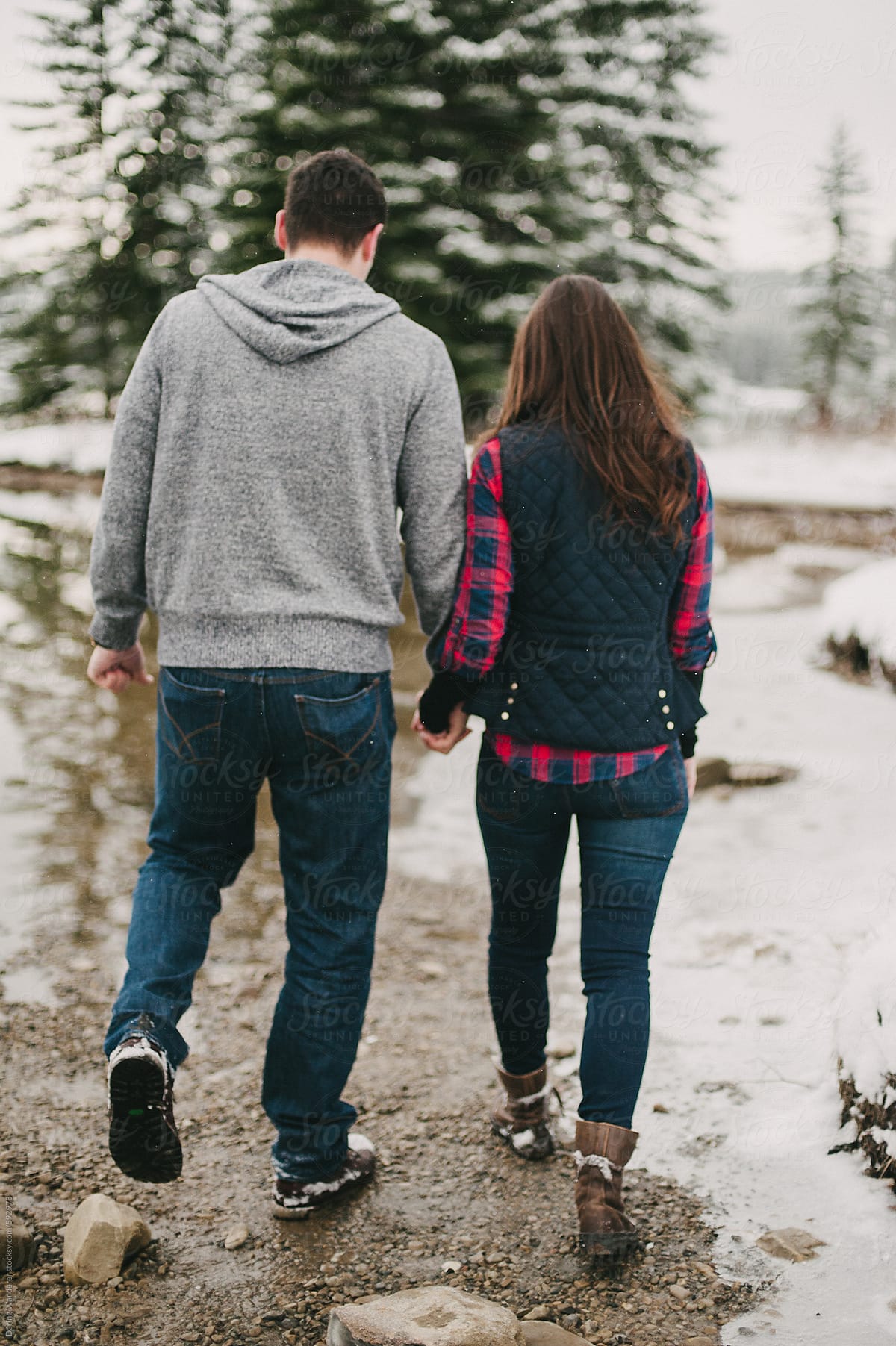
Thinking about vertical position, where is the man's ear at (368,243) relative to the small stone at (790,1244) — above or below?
above

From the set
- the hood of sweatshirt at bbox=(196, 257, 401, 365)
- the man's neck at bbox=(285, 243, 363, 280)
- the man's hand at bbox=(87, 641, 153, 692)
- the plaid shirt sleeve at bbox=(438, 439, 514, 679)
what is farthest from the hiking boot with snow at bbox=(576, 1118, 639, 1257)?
the man's neck at bbox=(285, 243, 363, 280)

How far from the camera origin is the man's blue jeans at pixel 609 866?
7.14 feet

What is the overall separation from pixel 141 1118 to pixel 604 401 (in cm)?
157

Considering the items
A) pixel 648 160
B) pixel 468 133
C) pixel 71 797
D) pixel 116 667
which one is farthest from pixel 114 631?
pixel 648 160

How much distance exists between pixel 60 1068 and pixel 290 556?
1.59 metres

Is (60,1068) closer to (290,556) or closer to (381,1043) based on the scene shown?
(381,1043)

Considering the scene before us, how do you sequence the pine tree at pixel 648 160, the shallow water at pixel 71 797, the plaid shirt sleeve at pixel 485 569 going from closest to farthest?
the plaid shirt sleeve at pixel 485 569, the shallow water at pixel 71 797, the pine tree at pixel 648 160

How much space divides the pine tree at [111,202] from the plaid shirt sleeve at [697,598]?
18.7 m

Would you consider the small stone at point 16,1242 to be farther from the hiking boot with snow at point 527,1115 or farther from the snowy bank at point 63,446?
the snowy bank at point 63,446

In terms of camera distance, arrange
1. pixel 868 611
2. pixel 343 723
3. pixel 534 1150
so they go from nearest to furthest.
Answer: pixel 343 723 → pixel 534 1150 → pixel 868 611

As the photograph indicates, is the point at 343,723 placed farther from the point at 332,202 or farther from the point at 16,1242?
the point at 16,1242

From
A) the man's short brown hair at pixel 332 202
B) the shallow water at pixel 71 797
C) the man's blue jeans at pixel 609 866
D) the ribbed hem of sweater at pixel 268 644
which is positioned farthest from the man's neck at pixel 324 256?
the shallow water at pixel 71 797

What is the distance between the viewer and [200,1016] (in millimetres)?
3230

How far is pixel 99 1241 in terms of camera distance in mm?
2059
